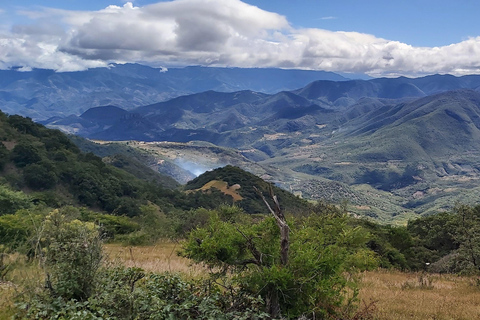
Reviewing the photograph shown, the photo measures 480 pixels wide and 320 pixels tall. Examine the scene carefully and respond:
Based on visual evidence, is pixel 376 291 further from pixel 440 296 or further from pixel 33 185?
pixel 33 185

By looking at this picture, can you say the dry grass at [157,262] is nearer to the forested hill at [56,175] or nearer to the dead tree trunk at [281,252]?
the dead tree trunk at [281,252]

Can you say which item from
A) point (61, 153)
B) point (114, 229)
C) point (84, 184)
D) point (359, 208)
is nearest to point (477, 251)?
point (114, 229)

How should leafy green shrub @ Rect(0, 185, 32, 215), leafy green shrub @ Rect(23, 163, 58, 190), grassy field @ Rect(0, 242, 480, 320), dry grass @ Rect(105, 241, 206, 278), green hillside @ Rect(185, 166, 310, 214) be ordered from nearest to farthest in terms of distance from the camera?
grassy field @ Rect(0, 242, 480, 320) < dry grass @ Rect(105, 241, 206, 278) < leafy green shrub @ Rect(0, 185, 32, 215) < leafy green shrub @ Rect(23, 163, 58, 190) < green hillside @ Rect(185, 166, 310, 214)

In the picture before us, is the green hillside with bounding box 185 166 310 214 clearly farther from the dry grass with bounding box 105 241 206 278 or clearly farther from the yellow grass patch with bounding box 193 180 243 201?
the dry grass with bounding box 105 241 206 278

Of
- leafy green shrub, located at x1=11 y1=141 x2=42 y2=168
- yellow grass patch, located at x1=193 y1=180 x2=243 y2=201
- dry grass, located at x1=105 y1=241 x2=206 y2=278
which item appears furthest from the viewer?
yellow grass patch, located at x1=193 y1=180 x2=243 y2=201

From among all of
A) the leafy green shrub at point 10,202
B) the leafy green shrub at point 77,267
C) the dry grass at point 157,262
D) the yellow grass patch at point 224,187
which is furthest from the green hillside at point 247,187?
the leafy green shrub at point 77,267

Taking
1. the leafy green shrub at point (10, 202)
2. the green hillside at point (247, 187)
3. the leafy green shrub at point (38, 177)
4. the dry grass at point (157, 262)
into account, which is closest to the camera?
the dry grass at point (157, 262)

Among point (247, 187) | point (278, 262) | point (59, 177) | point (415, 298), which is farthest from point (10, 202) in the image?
point (247, 187)

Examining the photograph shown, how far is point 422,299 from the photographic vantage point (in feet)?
29.0

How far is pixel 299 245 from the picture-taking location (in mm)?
5992

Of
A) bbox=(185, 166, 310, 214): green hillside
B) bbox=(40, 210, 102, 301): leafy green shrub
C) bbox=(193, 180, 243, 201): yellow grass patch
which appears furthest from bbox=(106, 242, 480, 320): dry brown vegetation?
bbox=(193, 180, 243, 201): yellow grass patch

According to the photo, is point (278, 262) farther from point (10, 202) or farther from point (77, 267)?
point (10, 202)

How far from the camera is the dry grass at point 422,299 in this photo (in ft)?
23.9

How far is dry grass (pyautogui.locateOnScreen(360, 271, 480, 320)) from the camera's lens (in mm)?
7293
